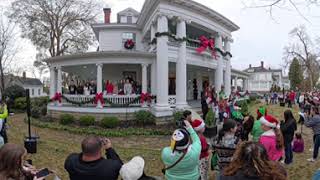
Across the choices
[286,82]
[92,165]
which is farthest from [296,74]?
[92,165]

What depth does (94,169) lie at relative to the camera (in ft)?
10.8

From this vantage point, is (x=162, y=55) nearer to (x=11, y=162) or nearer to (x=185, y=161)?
(x=185, y=161)

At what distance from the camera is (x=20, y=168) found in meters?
3.01

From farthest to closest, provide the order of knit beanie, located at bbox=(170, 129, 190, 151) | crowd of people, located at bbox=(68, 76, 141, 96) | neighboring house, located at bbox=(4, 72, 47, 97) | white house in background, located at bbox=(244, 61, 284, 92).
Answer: white house in background, located at bbox=(244, 61, 284, 92)
neighboring house, located at bbox=(4, 72, 47, 97)
crowd of people, located at bbox=(68, 76, 141, 96)
knit beanie, located at bbox=(170, 129, 190, 151)

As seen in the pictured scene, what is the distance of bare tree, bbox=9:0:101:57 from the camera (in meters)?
33.5

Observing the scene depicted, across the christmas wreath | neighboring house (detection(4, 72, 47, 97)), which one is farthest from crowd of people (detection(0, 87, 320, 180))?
neighboring house (detection(4, 72, 47, 97))

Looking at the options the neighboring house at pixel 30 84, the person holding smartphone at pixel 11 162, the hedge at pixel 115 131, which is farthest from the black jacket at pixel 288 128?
the neighboring house at pixel 30 84

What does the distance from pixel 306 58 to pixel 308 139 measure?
145ft

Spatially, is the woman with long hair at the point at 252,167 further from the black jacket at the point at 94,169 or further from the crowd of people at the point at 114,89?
the crowd of people at the point at 114,89

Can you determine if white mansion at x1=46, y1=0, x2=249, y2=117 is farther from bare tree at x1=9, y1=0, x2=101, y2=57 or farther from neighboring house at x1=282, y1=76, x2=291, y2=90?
neighboring house at x1=282, y1=76, x2=291, y2=90

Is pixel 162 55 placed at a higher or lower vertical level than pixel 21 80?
higher

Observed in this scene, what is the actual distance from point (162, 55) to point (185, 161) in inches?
547

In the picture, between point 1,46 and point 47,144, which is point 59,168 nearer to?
point 47,144

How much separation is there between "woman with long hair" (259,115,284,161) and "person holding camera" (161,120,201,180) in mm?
1884
